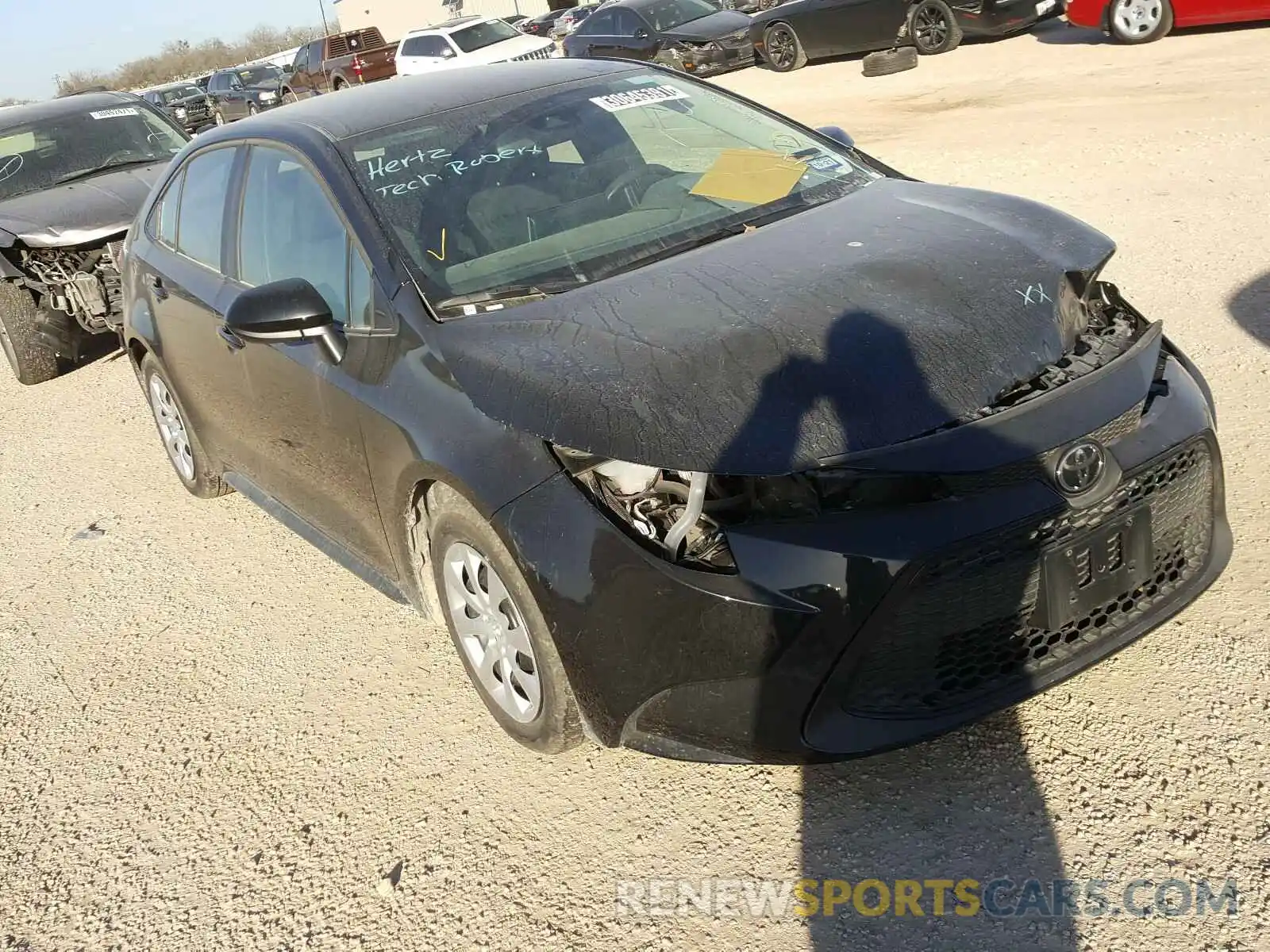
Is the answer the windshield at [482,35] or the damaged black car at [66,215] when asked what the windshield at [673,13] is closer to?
the windshield at [482,35]

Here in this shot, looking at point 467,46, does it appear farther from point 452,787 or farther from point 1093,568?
point 1093,568

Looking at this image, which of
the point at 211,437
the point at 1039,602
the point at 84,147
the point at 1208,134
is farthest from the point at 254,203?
the point at 1208,134

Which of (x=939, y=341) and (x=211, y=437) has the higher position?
(x=939, y=341)

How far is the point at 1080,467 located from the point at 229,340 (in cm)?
292

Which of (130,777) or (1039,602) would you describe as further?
(130,777)

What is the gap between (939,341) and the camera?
2561 millimetres

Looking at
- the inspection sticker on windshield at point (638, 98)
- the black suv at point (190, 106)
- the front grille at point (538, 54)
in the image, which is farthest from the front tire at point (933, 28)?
the black suv at point (190, 106)

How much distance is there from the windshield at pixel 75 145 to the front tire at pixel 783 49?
10.3 m

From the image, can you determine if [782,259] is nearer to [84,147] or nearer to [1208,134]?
[1208,134]

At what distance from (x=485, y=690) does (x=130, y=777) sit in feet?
3.82

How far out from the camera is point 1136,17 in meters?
12.4

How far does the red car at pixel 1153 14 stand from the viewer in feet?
37.6

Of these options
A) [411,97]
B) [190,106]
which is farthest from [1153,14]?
[190,106]

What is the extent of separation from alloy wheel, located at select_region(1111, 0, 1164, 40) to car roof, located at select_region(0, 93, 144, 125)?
10.3m
